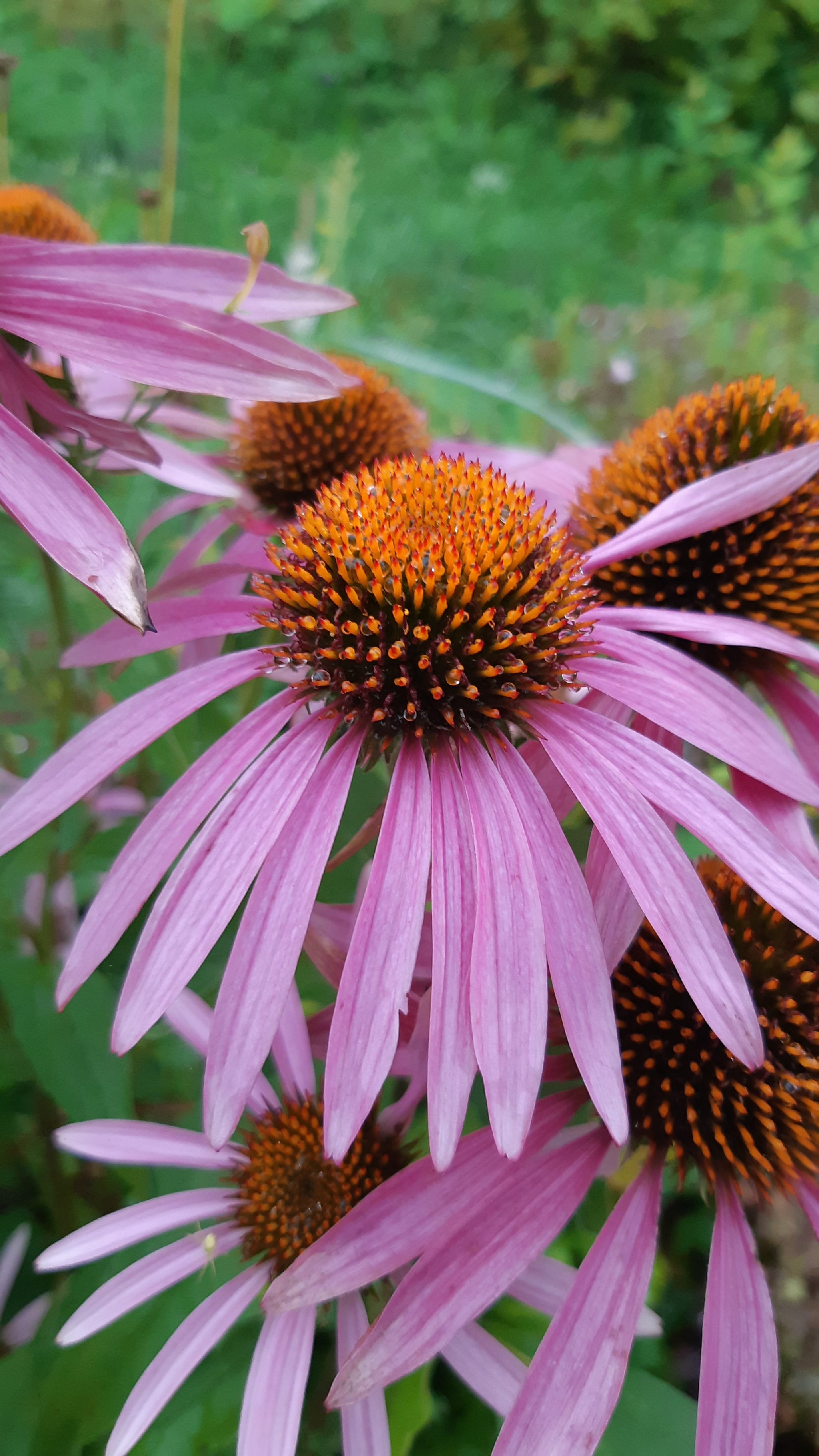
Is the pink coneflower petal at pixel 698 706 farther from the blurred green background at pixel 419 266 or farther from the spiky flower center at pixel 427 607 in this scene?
the blurred green background at pixel 419 266

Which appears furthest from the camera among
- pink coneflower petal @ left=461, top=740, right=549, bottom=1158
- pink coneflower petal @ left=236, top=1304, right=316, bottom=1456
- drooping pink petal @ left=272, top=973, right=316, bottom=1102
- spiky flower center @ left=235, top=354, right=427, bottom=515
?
spiky flower center @ left=235, top=354, right=427, bottom=515

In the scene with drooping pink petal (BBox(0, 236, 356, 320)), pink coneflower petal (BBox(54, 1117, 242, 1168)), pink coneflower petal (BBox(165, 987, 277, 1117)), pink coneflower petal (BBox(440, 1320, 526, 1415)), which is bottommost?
pink coneflower petal (BBox(440, 1320, 526, 1415))

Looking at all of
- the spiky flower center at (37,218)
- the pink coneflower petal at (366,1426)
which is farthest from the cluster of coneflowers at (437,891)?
the spiky flower center at (37,218)

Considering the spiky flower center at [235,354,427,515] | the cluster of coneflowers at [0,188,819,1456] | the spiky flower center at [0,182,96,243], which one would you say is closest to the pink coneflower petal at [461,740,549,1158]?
the cluster of coneflowers at [0,188,819,1456]

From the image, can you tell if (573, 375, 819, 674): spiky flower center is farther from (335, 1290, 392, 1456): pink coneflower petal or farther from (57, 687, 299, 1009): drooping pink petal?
(335, 1290, 392, 1456): pink coneflower petal

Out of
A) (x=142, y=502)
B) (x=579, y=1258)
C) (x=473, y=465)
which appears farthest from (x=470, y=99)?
(x=579, y=1258)

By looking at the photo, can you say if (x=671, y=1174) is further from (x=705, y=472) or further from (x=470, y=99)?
(x=470, y=99)

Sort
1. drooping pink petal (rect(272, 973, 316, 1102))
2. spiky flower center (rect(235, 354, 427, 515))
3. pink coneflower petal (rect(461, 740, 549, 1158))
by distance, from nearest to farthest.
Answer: pink coneflower petal (rect(461, 740, 549, 1158)) < drooping pink petal (rect(272, 973, 316, 1102)) < spiky flower center (rect(235, 354, 427, 515))

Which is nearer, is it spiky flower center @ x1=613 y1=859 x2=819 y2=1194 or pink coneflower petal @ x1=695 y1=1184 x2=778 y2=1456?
pink coneflower petal @ x1=695 y1=1184 x2=778 y2=1456
